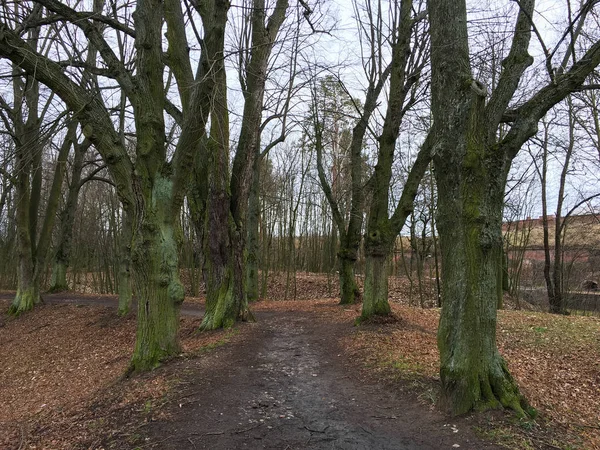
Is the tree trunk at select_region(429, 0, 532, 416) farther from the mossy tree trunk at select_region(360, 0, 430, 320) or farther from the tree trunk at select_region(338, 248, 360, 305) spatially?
the tree trunk at select_region(338, 248, 360, 305)

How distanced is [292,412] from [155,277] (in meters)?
2.89

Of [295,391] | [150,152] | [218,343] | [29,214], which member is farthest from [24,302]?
[295,391]

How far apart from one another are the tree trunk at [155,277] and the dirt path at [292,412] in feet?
2.24

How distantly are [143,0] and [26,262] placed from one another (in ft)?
37.9

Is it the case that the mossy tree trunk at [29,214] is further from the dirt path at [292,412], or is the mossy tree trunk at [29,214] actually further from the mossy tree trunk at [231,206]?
the dirt path at [292,412]

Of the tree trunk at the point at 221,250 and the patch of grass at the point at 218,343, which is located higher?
the tree trunk at the point at 221,250

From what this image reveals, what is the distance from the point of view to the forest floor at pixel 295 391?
3.94m

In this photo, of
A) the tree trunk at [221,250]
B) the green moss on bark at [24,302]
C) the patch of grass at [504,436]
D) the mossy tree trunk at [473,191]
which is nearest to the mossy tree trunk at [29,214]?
the green moss on bark at [24,302]

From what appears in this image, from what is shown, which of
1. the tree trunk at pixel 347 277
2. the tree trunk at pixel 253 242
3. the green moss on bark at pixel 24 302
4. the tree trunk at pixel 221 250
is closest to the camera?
the tree trunk at pixel 221 250

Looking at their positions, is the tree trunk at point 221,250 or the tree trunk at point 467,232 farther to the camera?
the tree trunk at point 221,250

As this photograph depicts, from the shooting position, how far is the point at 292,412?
15.0ft

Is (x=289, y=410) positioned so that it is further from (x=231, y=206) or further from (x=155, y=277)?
(x=231, y=206)

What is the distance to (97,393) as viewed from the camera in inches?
225

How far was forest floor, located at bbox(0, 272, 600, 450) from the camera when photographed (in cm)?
394
